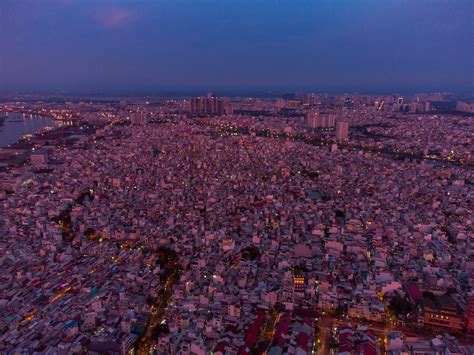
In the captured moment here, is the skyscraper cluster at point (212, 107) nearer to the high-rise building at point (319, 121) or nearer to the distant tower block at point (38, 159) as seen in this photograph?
the high-rise building at point (319, 121)

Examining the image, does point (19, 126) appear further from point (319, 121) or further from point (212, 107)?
point (319, 121)

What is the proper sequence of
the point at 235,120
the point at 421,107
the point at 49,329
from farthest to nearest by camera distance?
the point at 421,107 < the point at 235,120 < the point at 49,329

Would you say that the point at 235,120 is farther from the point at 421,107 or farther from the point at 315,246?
the point at 315,246

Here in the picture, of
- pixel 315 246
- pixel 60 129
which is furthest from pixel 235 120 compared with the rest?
pixel 315 246

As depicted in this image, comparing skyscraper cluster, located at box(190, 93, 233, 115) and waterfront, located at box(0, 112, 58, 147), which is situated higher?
skyscraper cluster, located at box(190, 93, 233, 115)

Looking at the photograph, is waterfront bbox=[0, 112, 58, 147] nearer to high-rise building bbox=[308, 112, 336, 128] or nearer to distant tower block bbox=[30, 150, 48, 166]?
distant tower block bbox=[30, 150, 48, 166]

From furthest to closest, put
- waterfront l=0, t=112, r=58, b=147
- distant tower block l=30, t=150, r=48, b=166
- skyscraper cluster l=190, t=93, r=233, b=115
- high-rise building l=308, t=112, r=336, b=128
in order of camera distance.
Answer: skyscraper cluster l=190, t=93, r=233, b=115
high-rise building l=308, t=112, r=336, b=128
waterfront l=0, t=112, r=58, b=147
distant tower block l=30, t=150, r=48, b=166

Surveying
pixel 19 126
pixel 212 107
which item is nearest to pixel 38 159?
pixel 19 126

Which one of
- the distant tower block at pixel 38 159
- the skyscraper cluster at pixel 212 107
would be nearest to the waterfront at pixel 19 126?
the distant tower block at pixel 38 159

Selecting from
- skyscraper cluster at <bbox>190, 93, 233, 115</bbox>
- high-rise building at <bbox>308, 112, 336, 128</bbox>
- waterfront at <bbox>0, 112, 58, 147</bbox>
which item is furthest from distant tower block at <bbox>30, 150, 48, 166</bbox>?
skyscraper cluster at <bbox>190, 93, 233, 115</bbox>
